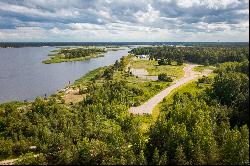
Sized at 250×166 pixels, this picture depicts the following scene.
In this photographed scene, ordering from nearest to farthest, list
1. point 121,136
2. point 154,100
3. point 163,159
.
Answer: point 163,159
point 121,136
point 154,100

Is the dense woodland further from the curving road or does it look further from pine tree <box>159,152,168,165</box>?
the curving road

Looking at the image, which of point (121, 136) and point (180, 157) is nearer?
point (180, 157)

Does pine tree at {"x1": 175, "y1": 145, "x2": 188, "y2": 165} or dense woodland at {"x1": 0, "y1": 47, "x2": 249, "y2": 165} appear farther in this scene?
dense woodland at {"x1": 0, "y1": 47, "x2": 249, "y2": 165}

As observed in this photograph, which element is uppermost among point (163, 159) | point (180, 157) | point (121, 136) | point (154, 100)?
point (121, 136)

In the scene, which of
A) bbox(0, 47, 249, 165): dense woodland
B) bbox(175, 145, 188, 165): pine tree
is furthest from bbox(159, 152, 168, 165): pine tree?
bbox(175, 145, 188, 165): pine tree

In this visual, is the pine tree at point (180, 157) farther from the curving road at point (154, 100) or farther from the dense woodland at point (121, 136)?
the curving road at point (154, 100)

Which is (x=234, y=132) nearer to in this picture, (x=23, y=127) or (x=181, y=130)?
(x=181, y=130)

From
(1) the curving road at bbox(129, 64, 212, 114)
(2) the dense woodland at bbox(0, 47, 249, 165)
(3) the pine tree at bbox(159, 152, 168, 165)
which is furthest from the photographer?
(1) the curving road at bbox(129, 64, 212, 114)

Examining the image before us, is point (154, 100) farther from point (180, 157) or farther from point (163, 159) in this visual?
point (163, 159)


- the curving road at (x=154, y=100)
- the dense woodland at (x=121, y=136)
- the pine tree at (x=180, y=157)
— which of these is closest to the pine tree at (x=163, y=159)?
the dense woodland at (x=121, y=136)

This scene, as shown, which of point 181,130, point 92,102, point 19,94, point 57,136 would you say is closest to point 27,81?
point 19,94

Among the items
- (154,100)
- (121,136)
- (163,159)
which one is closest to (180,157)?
(163,159)
